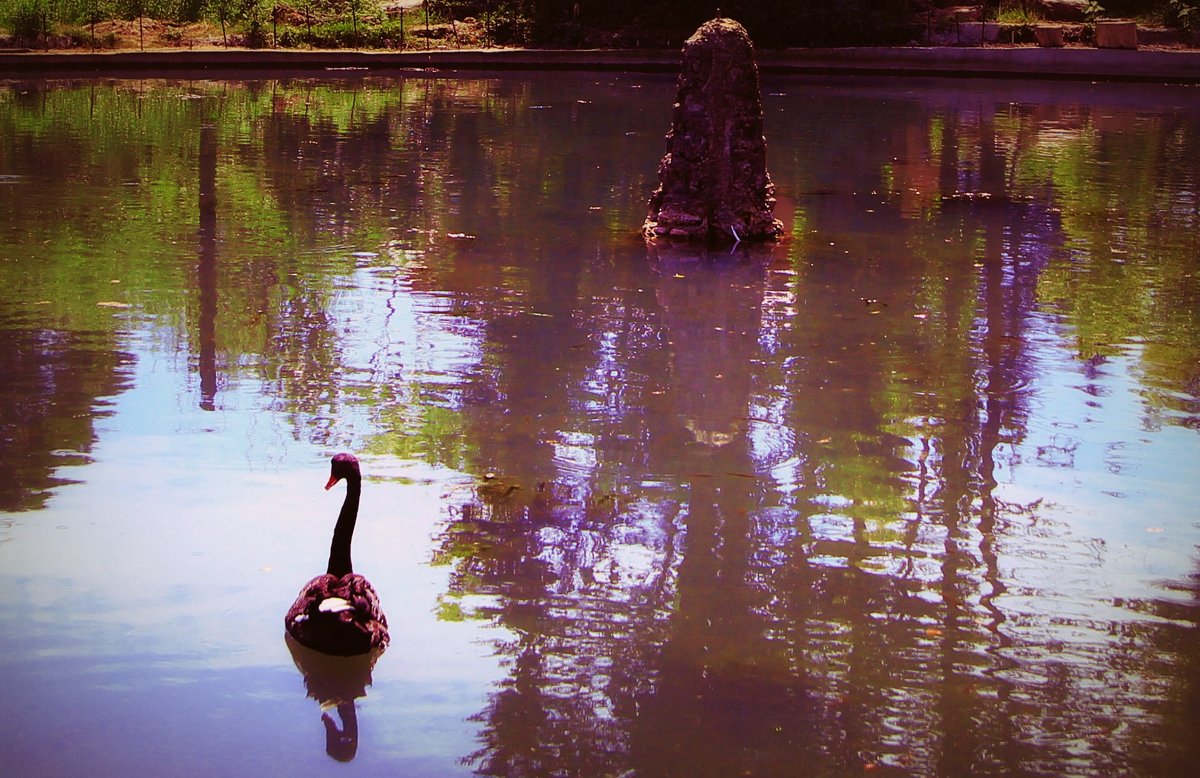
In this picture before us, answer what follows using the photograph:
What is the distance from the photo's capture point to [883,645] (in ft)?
18.8

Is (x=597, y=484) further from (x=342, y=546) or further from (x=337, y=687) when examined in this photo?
(x=337, y=687)

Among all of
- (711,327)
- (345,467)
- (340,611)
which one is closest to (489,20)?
(711,327)

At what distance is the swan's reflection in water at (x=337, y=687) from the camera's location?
4922 millimetres

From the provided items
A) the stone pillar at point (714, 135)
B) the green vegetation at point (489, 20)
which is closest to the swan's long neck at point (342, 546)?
the stone pillar at point (714, 135)

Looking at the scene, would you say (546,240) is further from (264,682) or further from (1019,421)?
(264,682)

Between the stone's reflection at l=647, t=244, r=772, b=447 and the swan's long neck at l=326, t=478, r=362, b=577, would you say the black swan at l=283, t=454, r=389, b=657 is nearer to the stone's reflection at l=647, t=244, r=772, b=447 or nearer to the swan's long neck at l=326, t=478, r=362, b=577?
the swan's long neck at l=326, t=478, r=362, b=577

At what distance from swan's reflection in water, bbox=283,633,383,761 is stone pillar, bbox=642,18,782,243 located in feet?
27.4

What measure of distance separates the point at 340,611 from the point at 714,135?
8590 mm

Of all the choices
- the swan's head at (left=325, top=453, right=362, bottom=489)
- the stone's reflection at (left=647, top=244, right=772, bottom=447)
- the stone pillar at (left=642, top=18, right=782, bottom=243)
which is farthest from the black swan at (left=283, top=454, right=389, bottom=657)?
the stone pillar at (left=642, top=18, right=782, bottom=243)

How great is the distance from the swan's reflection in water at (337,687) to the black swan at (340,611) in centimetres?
4

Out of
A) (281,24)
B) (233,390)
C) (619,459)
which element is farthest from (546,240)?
(281,24)

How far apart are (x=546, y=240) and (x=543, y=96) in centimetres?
1564

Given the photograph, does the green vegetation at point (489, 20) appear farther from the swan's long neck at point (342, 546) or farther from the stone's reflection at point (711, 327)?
the swan's long neck at point (342, 546)

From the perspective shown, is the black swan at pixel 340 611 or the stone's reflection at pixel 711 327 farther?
the stone's reflection at pixel 711 327
